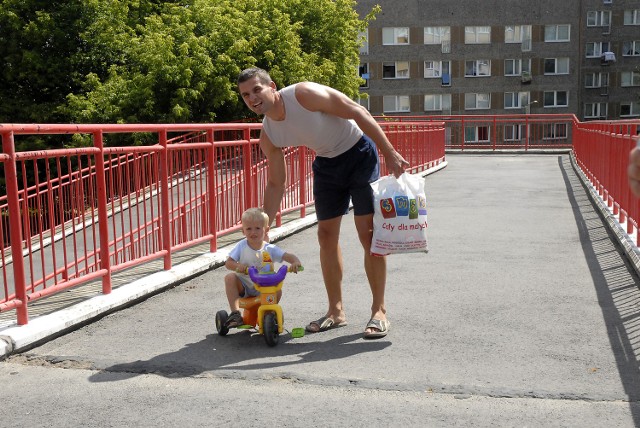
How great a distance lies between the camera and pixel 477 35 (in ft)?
193

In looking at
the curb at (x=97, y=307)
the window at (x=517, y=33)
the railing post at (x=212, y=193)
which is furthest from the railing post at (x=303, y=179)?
the window at (x=517, y=33)

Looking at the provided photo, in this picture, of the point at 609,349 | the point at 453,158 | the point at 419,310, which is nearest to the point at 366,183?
the point at 419,310

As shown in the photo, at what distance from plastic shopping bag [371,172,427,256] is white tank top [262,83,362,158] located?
0.33 metres

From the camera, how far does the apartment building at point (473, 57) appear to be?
58469 millimetres

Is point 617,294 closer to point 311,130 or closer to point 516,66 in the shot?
point 311,130

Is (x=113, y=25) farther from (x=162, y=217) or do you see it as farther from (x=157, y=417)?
(x=157, y=417)

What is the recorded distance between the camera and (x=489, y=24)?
58.5 metres

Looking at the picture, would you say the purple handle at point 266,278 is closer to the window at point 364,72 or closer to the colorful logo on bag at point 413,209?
the colorful logo on bag at point 413,209

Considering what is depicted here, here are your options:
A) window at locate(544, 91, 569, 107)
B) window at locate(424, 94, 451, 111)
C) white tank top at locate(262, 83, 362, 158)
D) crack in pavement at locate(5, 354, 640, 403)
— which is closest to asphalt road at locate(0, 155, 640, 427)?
crack in pavement at locate(5, 354, 640, 403)

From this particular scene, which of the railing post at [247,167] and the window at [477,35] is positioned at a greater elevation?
the window at [477,35]

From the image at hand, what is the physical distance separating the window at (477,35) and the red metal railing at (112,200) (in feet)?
171

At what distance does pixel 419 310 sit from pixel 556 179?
→ 13.6 meters

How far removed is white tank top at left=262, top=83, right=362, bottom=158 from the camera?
15.0 ft

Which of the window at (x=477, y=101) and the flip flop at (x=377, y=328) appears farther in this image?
the window at (x=477, y=101)
